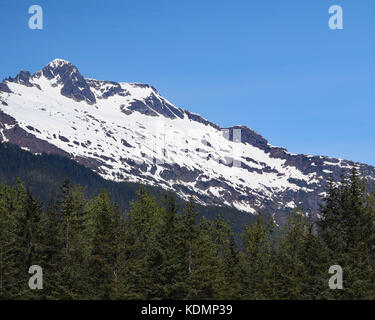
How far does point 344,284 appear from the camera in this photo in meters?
51.3

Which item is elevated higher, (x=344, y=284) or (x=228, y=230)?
(x=228, y=230)

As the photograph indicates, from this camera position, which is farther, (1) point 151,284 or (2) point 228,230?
(2) point 228,230

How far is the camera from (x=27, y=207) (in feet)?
179

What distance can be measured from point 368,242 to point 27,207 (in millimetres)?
35171

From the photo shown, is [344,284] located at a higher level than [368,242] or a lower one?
lower

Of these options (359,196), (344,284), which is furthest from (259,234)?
(344,284)

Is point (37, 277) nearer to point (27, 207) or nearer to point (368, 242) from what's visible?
point (27, 207)
